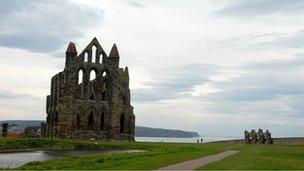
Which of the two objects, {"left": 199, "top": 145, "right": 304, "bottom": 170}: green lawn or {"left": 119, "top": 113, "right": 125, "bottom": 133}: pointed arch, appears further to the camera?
{"left": 119, "top": 113, "right": 125, "bottom": 133}: pointed arch

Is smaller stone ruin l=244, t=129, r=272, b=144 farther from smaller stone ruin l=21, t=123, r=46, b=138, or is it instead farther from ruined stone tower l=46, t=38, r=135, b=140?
smaller stone ruin l=21, t=123, r=46, b=138

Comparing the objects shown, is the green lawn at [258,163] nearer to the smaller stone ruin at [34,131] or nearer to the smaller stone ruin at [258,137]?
the smaller stone ruin at [258,137]

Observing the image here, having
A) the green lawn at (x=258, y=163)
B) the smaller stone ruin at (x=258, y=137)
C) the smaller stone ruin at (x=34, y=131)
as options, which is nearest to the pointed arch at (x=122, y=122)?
the smaller stone ruin at (x=34, y=131)

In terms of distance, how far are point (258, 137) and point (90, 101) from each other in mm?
32131

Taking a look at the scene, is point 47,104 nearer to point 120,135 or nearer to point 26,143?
point 120,135

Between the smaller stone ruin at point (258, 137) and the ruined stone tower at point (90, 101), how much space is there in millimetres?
26421

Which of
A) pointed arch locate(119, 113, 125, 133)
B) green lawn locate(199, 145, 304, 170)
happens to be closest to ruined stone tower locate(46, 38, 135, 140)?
pointed arch locate(119, 113, 125, 133)

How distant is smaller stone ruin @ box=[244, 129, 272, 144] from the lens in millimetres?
73875

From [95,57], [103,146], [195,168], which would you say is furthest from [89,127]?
[195,168]

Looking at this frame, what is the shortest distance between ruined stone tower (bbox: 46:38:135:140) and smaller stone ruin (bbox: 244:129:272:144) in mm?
26421

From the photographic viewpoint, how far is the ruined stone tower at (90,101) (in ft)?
304

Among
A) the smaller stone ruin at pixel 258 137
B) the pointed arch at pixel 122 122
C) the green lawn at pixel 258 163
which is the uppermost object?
the pointed arch at pixel 122 122

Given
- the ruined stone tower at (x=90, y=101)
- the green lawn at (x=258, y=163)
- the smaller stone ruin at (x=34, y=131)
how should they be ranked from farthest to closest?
the smaller stone ruin at (x=34, y=131), the ruined stone tower at (x=90, y=101), the green lawn at (x=258, y=163)

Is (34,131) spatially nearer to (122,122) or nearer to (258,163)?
(122,122)
